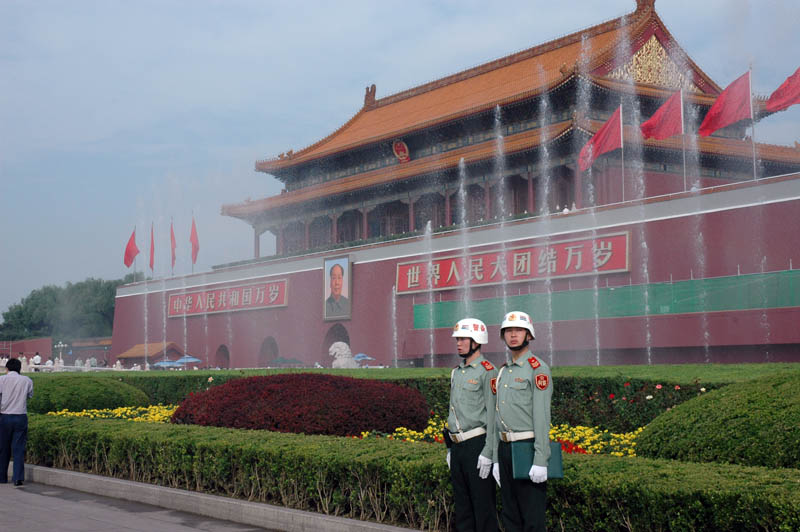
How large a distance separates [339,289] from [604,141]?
33.7 ft

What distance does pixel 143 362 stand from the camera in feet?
114

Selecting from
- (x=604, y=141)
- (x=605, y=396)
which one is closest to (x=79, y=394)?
(x=605, y=396)

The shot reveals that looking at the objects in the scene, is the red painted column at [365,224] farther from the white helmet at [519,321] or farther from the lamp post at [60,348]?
the white helmet at [519,321]

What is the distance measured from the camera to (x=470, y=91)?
98.6 ft

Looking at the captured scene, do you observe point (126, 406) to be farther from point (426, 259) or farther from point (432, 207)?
point (432, 207)

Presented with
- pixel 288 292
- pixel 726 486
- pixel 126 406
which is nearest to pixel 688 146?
pixel 288 292

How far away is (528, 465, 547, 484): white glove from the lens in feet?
14.7

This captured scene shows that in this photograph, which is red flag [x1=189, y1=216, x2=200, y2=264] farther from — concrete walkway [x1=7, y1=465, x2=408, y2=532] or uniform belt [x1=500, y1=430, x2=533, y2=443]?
uniform belt [x1=500, y1=430, x2=533, y2=443]

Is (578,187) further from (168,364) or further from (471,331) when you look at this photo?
(471,331)

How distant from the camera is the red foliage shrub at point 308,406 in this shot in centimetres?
899

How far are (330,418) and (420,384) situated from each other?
9.71 ft

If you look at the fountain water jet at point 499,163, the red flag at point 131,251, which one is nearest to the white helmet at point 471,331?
the fountain water jet at point 499,163

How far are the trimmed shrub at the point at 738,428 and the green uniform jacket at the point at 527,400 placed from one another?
68.2 inches

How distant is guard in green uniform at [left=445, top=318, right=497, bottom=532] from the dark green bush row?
39 cm
